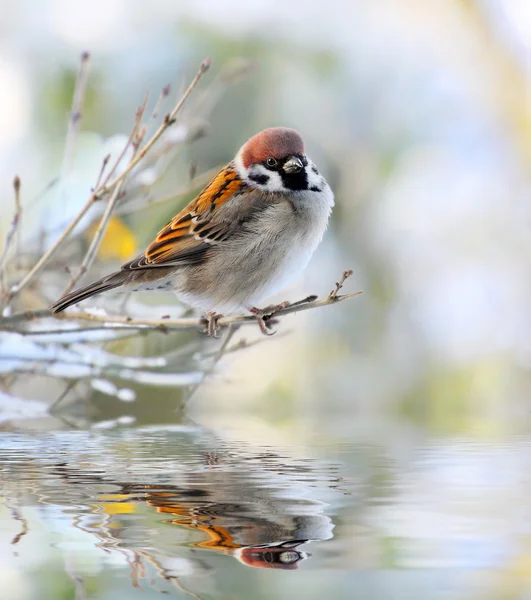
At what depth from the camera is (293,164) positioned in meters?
2.94

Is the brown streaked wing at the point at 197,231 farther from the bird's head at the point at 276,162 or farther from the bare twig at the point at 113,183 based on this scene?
the bare twig at the point at 113,183

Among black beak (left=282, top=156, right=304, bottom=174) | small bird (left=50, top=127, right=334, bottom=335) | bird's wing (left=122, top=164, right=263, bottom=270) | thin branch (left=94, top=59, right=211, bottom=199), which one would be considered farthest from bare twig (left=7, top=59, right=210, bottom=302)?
black beak (left=282, top=156, right=304, bottom=174)

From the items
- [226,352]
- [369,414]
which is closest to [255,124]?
[369,414]

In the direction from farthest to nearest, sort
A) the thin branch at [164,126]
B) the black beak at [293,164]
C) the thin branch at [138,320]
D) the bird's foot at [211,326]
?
the black beak at [293,164] < the bird's foot at [211,326] < the thin branch at [138,320] < the thin branch at [164,126]

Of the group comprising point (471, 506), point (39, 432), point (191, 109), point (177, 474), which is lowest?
point (471, 506)

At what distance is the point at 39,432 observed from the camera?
A: 2830 mm

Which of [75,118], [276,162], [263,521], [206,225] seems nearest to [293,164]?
[276,162]

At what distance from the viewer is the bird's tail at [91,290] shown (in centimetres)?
275

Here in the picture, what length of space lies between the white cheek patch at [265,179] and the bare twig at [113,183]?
53cm

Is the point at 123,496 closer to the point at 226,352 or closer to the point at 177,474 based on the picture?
the point at 177,474

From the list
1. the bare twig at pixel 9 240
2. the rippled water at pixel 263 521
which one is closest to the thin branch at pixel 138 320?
the bare twig at pixel 9 240

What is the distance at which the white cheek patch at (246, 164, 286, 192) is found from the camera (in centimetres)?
303

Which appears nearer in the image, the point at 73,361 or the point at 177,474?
the point at 177,474

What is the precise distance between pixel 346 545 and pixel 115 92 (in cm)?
381
